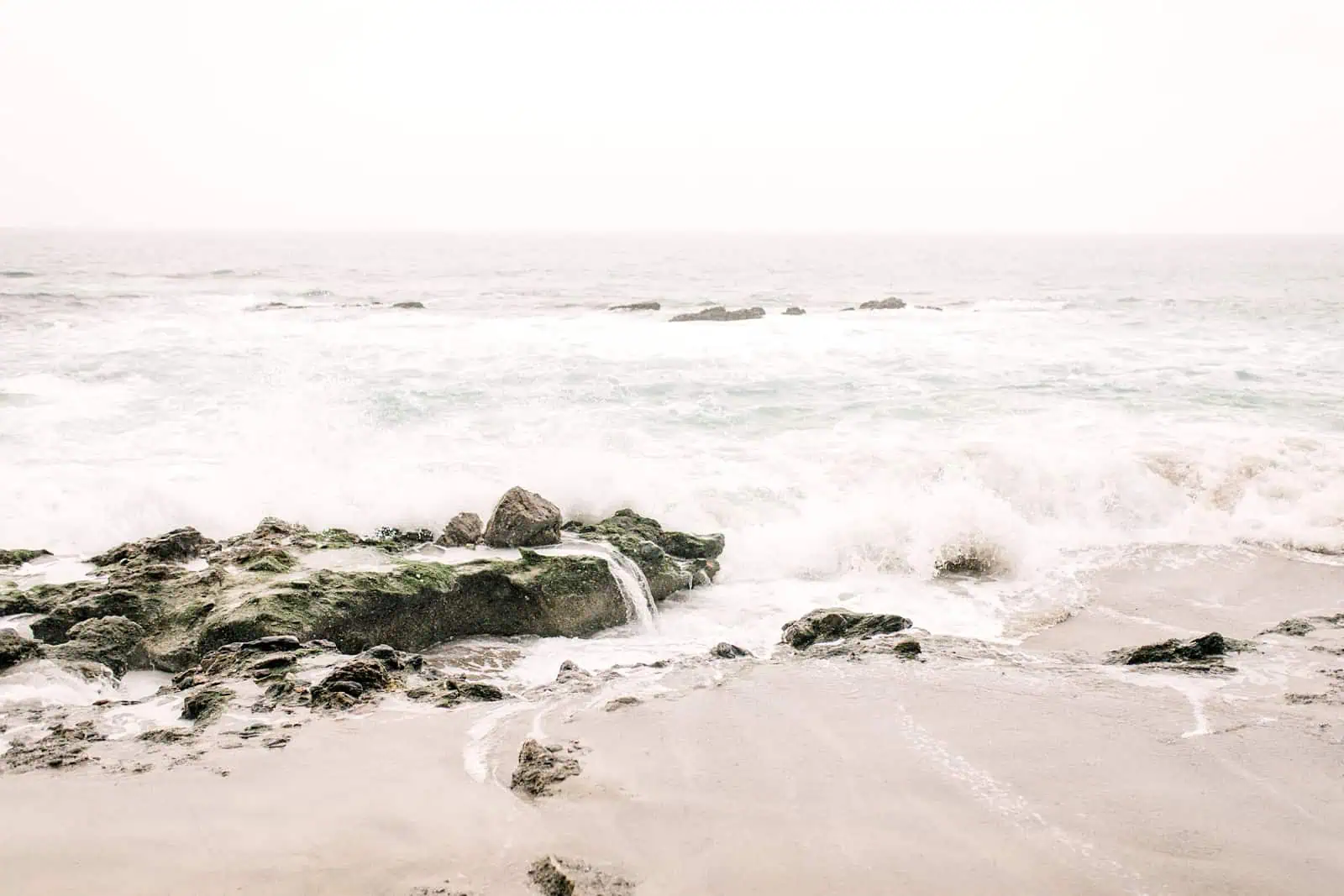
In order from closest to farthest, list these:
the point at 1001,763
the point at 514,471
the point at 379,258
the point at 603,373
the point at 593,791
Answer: the point at 593,791, the point at 1001,763, the point at 514,471, the point at 603,373, the point at 379,258

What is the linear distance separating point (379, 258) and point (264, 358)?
52620 mm

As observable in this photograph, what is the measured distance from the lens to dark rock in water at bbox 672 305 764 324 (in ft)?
91.9

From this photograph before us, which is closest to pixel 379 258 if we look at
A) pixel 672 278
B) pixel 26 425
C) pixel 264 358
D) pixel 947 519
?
pixel 672 278

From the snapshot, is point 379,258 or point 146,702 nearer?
point 146,702

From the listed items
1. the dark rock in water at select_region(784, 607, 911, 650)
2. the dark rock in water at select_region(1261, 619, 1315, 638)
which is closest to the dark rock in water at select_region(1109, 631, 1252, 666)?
the dark rock in water at select_region(1261, 619, 1315, 638)

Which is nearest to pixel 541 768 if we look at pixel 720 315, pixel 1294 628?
pixel 1294 628

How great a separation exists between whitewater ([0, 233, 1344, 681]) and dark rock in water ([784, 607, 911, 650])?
0.37 meters

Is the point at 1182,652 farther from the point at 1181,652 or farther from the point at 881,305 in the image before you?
the point at 881,305

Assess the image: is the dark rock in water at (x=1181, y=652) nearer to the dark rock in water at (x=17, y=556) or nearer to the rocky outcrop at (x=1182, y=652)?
the rocky outcrop at (x=1182, y=652)

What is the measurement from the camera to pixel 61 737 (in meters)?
4.63

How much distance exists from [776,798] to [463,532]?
501 cm

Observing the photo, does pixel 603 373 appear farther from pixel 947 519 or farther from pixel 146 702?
pixel 146 702

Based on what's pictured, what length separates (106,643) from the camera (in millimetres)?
6012

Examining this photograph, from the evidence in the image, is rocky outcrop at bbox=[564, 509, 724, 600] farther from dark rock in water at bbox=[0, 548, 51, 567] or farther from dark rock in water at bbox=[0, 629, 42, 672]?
dark rock in water at bbox=[0, 548, 51, 567]
